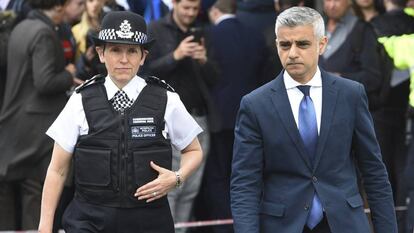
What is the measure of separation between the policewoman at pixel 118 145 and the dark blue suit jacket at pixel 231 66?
147 inches

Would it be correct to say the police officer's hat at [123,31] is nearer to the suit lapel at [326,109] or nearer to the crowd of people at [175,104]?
the crowd of people at [175,104]

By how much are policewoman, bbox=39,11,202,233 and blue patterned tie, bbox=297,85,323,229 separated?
33.7 inches

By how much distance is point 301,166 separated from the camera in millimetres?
5582

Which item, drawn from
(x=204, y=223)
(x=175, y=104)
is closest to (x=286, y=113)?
(x=175, y=104)

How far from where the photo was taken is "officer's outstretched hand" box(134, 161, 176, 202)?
5961 mm

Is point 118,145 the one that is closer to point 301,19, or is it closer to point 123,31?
point 123,31

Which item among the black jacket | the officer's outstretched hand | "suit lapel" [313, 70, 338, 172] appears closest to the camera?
"suit lapel" [313, 70, 338, 172]

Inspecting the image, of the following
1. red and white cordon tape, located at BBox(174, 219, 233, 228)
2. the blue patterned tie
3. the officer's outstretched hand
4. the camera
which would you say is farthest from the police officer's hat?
red and white cordon tape, located at BBox(174, 219, 233, 228)

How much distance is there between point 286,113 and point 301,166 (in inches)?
11.6

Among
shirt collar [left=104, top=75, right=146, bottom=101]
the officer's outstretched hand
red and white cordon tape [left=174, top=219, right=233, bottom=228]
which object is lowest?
red and white cordon tape [left=174, top=219, right=233, bottom=228]

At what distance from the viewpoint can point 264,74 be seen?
10.0 metres

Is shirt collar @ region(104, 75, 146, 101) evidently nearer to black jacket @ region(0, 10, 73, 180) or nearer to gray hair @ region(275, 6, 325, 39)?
gray hair @ region(275, 6, 325, 39)

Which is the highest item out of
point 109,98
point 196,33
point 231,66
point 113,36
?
point 113,36

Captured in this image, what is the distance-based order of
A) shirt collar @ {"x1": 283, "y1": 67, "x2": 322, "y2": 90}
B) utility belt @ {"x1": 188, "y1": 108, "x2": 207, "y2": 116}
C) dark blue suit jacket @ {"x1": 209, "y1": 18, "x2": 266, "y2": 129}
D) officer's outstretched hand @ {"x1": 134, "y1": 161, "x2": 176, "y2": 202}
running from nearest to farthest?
shirt collar @ {"x1": 283, "y1": 67, "x2": 322, "y2": 90}, officer's outstretched hand @ {"x1": 134, "y1": 161, "x2": 176, "y2": 202}, utility belt @ {"x1": 188, "y1": 108, "x2": 207, "y2": 116}, dark blue suit jacket @ {"x1": 209, "y1": 18, "x2": 266, "y2": 129}
